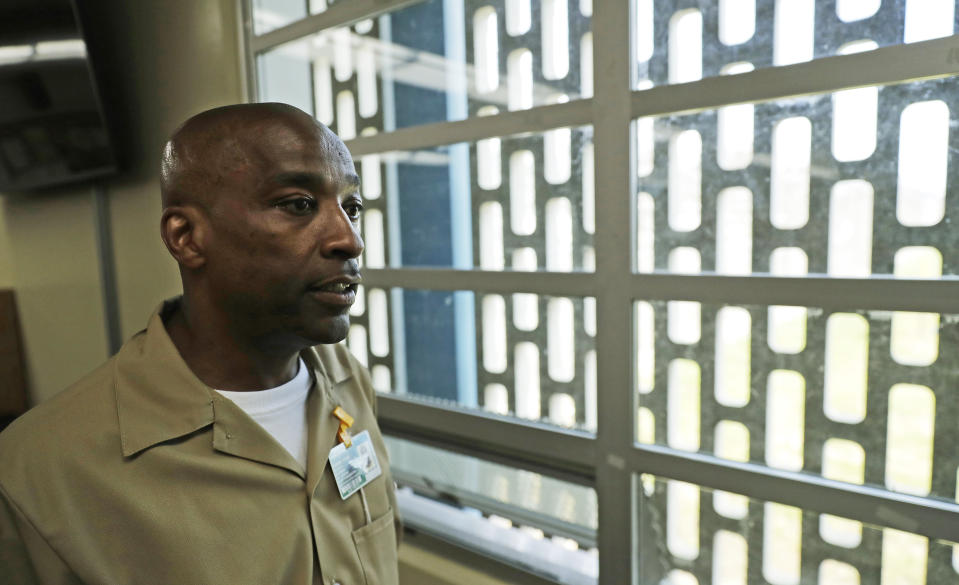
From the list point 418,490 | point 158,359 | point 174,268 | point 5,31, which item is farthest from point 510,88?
point 5,31

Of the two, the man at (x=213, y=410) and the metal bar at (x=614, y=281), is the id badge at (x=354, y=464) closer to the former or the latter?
the man at (x=213, y=410)

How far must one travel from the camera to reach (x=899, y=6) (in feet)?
3.32

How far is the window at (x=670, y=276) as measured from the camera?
3.40 feet

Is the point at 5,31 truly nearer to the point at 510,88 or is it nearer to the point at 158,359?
the point at 510,88

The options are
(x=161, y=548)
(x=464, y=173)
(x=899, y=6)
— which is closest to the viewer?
(x=161, y=548)

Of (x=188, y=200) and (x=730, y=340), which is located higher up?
(x=188, y=200)

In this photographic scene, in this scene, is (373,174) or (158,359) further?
(373,174)

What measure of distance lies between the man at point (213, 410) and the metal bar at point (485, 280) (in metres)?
0.64

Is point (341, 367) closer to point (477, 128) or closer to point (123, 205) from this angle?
point (477, 128)

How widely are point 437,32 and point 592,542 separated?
138 centimetres

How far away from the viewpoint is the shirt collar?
783 mm

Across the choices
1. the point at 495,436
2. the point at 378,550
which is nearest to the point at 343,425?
the point at 378,550

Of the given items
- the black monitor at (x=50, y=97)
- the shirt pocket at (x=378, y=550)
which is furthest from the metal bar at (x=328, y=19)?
the shirt pocket at (x=378, y=550)

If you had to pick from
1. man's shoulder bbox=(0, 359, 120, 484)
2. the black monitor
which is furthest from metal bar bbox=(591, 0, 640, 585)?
the black monitor
